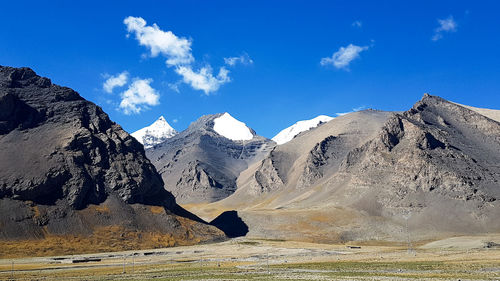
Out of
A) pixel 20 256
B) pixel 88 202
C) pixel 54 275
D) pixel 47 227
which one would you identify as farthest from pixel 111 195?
pixel 54 275

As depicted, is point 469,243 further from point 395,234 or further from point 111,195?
point 111,195

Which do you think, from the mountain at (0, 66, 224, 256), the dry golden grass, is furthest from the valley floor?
the mountain at (0, 66, 224, 256)

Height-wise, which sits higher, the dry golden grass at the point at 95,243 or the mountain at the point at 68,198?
the mountain at the point at 68,198

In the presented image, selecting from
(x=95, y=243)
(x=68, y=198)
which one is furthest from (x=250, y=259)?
(x=68, y=198)

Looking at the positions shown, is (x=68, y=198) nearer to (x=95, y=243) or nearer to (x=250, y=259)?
(x=95, y=243)

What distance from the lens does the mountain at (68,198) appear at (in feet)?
499

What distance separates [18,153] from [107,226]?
151ft

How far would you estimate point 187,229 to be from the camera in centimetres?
18788

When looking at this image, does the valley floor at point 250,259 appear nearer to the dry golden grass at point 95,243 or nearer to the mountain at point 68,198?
the dry golden grass at point 95,243

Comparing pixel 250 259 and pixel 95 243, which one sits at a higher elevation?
pixel 95 243

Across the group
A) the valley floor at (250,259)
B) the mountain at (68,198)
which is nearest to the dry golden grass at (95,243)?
the mountain at (68,198)

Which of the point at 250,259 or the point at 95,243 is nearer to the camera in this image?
the point at 250,259

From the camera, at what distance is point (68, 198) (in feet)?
559

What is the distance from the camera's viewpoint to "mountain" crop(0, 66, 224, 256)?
499 ft
